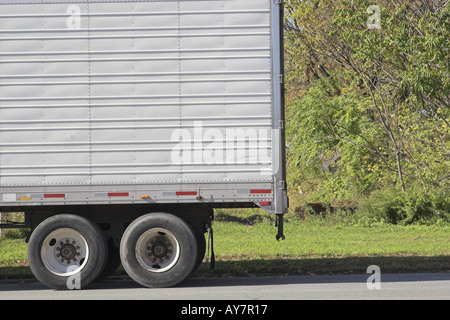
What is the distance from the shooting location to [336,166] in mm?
29000

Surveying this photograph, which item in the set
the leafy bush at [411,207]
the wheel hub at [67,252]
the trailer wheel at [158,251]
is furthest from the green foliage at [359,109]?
the wheel hub at [67,252]

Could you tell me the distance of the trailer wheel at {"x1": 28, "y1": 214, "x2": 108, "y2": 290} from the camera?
34.4 feet

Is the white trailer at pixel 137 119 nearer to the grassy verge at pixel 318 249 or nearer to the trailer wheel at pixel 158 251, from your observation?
the trailer wheel at pixel 158 251

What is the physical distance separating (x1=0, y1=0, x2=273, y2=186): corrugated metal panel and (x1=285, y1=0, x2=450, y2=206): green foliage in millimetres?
8242

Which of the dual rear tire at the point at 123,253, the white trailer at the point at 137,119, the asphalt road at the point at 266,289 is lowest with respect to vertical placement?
the asphalt road at the point at 266,289

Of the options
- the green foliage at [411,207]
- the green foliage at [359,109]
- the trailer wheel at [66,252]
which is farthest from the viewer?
the green foliage at [411,207]

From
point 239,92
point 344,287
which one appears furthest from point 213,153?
point 344,287

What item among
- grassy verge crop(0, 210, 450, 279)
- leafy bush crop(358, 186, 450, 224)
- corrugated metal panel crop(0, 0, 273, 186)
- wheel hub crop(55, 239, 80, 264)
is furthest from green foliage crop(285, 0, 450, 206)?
wheel hub crop(55, 239, 80, 264)

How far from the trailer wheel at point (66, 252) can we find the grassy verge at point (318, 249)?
185 centimetres

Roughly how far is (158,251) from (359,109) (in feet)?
54.4

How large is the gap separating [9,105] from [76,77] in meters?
1.08

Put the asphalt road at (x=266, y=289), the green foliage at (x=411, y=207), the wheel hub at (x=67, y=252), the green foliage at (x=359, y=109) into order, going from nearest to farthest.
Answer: the asphalt road at (x=266, y=289), the wheel hub at (x=67, y=252), the green foliage at (x=359, y=109), the green foliage at (x=411, y=207)

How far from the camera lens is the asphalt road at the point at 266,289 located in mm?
9469

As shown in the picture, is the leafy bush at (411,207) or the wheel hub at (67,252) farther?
the leafy bush at (411,207)
